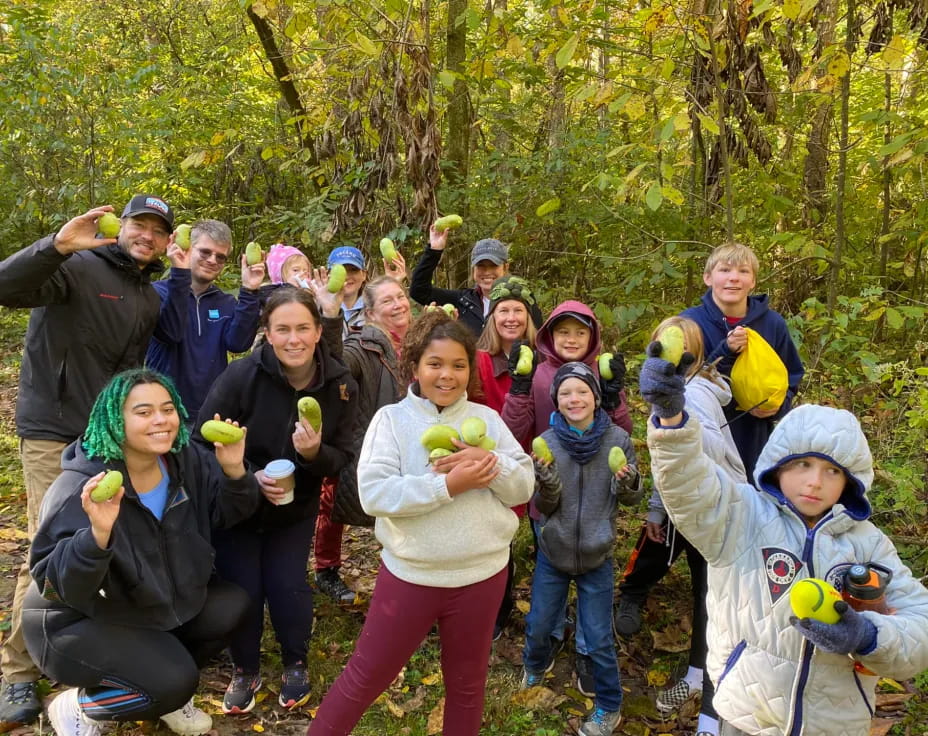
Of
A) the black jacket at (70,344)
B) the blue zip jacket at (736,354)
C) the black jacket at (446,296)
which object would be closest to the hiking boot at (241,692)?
the black jacket at (70,344)

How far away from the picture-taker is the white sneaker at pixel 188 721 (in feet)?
10.2

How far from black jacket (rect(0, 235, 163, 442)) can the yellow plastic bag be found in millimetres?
3195

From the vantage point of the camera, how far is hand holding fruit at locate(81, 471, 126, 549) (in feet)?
8.18

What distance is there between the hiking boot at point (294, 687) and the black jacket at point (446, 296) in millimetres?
2263

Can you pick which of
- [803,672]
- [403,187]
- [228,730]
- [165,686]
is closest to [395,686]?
[228,730]

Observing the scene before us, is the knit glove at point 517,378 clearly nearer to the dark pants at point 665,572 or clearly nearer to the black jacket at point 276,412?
the black jacket at point 276,412

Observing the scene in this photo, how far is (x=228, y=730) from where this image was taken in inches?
127

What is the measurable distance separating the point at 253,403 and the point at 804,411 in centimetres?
243

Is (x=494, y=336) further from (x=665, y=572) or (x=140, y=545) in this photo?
(x=140, y=545)

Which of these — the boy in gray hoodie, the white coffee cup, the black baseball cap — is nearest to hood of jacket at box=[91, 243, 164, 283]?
the black baseball cap

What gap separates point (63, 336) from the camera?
130 inches

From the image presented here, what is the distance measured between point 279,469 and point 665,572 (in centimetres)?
230

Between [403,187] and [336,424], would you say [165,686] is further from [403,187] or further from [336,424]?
[403,187]

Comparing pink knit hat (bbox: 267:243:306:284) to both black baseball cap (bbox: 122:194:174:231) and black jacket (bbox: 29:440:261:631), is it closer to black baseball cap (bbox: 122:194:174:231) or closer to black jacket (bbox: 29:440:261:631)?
black baseball cap (bbox: 122:194:174:231)
